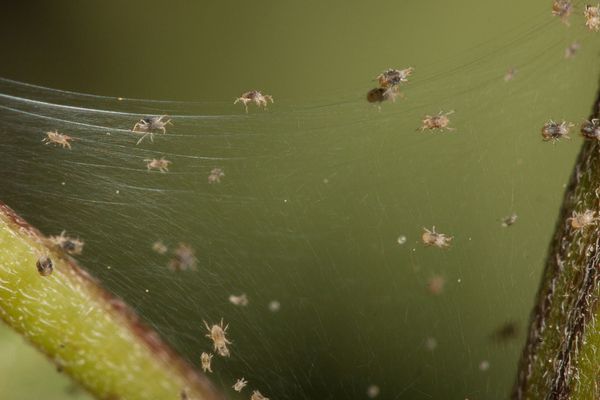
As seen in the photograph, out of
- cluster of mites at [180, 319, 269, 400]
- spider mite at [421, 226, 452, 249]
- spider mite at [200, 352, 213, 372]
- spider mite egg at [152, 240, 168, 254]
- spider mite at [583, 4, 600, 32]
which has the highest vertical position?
spider mite at [583, 4, 600, 32]

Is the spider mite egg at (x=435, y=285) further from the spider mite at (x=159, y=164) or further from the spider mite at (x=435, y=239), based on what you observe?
the spider mite at (x=159, y=164)

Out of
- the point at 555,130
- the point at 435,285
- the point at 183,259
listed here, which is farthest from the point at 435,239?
the point at 183,259

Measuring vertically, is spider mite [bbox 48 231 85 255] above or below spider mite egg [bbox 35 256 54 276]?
above

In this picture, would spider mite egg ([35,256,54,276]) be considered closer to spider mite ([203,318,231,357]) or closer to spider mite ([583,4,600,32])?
spider mite ([203,318,231,357])

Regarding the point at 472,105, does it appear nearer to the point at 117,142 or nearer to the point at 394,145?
the point at 394,145

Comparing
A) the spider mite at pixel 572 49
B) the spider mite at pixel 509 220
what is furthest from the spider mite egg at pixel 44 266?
the spider mite at pixel 572 49

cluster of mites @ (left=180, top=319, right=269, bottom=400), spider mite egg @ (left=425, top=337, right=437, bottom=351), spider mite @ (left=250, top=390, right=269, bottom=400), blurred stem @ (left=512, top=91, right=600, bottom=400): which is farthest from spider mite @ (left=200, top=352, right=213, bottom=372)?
blurred stem @ (left=512, top=91, right=600, bottom=400)

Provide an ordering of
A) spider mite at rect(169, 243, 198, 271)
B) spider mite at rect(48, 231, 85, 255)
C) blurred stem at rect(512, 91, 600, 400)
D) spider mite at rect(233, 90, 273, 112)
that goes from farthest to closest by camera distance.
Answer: spider mite at rect(233, 90, 273, 112) < spider mite at rect(169, 243, 198, 271) < spider mite at rect(48, 231, 85, 255) < blurred stem at rect(512, 91, 600, 400)

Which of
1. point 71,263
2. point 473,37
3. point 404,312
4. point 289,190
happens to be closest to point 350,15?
point 473,37
